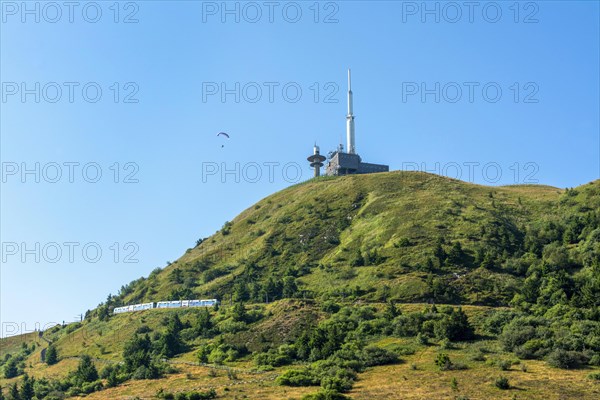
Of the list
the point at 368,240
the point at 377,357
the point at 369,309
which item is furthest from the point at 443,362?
the point at 368,240

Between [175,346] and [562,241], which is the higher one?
[562,241]

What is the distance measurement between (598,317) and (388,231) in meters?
50.0

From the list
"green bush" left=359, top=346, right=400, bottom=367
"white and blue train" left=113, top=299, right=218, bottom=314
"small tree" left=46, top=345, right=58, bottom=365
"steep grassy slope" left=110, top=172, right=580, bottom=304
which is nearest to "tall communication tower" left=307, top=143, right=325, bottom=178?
"steep grassy slope" left=110, top=172, right=580, bottom=304

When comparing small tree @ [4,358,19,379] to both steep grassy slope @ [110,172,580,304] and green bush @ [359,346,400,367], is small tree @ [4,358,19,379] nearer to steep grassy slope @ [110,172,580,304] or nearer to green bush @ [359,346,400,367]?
steep grassy slope @ [110,172,580,304]

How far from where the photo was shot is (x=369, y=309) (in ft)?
300

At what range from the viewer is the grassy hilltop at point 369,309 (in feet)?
215

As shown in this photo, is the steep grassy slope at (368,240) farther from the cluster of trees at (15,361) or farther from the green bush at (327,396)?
the green bush at (327,396)

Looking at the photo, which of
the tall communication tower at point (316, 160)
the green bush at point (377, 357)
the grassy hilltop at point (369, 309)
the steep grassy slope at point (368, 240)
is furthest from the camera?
the tall communication tower at point (316, 160)

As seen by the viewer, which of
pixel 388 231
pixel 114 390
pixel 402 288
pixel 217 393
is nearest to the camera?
pixel 217 393

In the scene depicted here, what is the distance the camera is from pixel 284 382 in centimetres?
6650

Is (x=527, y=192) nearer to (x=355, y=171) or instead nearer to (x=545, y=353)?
(x=355, y=171)

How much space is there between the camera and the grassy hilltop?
65.6 meters

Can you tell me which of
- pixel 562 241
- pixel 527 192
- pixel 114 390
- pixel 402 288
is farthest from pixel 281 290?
pixel 527 192

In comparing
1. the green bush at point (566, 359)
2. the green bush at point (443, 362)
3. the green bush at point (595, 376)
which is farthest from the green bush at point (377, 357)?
the green bush at point (595, 376)
